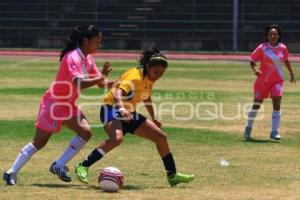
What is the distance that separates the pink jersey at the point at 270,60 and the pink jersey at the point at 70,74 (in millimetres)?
6202

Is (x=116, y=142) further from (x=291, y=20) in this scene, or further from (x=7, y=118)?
(x=291, y=20)

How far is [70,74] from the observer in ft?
31.4

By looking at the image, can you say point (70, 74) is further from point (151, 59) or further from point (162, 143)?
point (162, 143)

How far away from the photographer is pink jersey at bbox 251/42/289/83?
15344mm

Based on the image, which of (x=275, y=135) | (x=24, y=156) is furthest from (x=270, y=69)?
(x=24, y=156)

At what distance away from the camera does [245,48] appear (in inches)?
2143

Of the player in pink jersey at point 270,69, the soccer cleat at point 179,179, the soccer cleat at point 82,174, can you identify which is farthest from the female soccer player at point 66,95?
the player in pink jersey at point 270,69

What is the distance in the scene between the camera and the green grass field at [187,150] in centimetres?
925

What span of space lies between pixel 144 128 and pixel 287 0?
4722 centimetres

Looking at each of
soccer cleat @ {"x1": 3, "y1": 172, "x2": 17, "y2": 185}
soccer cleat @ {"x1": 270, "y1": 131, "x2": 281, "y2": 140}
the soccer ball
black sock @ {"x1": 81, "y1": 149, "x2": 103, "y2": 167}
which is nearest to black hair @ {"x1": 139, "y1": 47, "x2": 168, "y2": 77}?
black sock @ {"x1": 81, "y1": 149, "x2": 103, "y2": 167}

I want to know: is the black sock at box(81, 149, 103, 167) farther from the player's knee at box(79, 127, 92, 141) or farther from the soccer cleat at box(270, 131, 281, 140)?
the soccer cleat at box(270, 131, 281, 140)

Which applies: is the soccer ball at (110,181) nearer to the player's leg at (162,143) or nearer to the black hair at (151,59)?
the player's leg at (162,143)

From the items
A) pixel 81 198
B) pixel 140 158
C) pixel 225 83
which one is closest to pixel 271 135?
pixel 140 158

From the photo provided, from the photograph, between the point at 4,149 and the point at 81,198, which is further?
the point at 4,149
